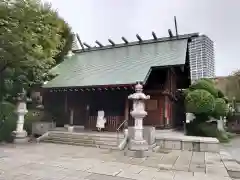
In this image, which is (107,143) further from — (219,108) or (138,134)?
(219,108)

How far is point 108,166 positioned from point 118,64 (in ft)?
28.3

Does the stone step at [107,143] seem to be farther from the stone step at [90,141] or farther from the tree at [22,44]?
the tree at [22,44]

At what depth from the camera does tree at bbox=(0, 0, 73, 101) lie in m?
9.57

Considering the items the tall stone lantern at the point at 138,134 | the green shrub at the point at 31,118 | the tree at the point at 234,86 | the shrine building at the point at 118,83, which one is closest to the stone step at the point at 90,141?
the tall stone lantern at the point at 138,134

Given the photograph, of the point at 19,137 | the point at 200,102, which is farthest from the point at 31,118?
the point at 200,102

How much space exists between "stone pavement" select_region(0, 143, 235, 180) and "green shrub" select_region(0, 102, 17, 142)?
2757 mm

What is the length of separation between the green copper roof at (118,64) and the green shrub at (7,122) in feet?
8.72

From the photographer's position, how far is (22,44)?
10.0 m

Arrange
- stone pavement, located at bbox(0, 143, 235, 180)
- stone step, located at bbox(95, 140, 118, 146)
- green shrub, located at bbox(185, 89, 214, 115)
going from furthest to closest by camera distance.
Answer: green shrub, located at bbox(185, 89, 214, 115), stone step, located at bbox(95, 140, 118, 146), stone pavement, located at bbox(0, 143, 235, 180)

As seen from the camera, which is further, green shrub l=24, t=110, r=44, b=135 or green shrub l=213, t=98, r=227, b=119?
green shrub l=213, t=98, r=227, b=119

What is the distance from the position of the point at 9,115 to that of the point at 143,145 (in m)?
7.66

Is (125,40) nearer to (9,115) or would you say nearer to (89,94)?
(89,94)

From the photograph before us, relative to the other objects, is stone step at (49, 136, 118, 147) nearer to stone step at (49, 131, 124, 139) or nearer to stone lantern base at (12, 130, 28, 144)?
stone step at (49, 131, 124, 139)

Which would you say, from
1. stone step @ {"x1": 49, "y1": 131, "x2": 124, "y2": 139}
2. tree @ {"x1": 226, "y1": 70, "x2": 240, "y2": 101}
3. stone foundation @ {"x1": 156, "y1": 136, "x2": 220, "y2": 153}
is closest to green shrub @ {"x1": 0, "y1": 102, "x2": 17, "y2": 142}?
stone step @ {"x1": 49, "y1": 131, "x2": 124, "y2": 139}
